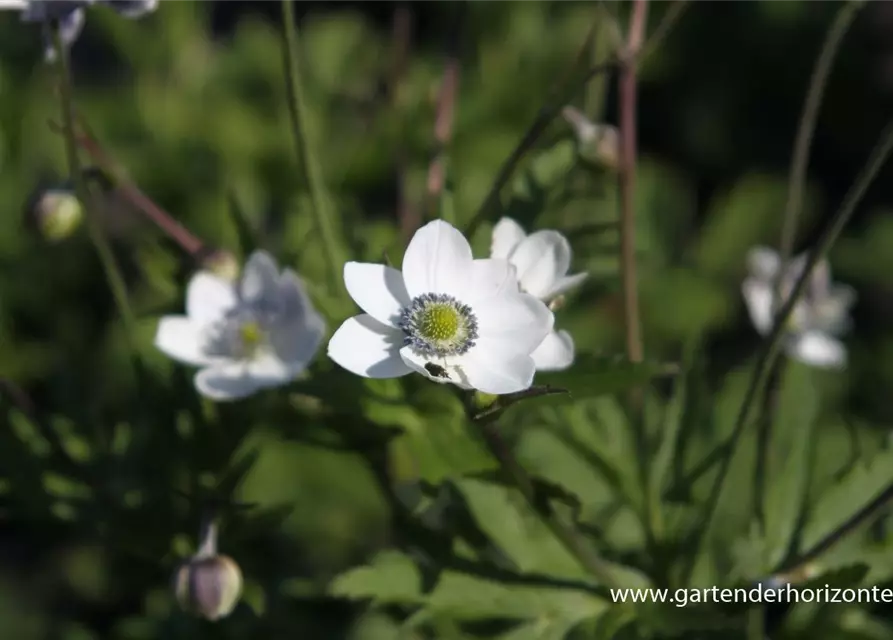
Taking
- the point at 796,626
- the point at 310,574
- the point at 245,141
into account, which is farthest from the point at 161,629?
the point at 245,141

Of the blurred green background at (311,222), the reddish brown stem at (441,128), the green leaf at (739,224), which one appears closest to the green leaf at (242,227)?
the blurred green background at (311,222)

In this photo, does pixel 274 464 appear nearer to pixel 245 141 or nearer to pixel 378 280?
pixel 245 141

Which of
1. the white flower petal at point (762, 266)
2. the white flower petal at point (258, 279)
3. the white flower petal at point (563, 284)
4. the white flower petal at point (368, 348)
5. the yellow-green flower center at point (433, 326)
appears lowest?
the white flower petal at point (368, 348)

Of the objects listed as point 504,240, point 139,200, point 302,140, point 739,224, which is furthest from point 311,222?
point 739,224

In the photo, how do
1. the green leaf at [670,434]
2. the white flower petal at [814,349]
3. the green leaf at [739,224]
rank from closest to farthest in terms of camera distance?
the green leaf at [670,434] → the white flower petal at [814,349] → the green leaf at [739,224]

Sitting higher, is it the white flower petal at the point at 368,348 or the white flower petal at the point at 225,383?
the white flower petal at the point at 225,383

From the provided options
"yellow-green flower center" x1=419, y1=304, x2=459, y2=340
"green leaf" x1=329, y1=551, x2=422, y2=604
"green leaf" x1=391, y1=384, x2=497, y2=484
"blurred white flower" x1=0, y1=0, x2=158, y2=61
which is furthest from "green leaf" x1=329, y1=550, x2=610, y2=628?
"blurred white flower" x1=0, y1=0, x2=158, y2=61

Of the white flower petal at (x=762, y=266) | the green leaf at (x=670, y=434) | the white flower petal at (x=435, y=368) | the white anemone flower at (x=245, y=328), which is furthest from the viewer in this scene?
the white flower petal at (x=762, y=266)

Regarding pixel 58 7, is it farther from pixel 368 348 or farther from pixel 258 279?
pixel 368 348

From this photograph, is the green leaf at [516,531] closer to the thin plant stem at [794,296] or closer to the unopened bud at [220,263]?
the thin plant stem at [794,296]
